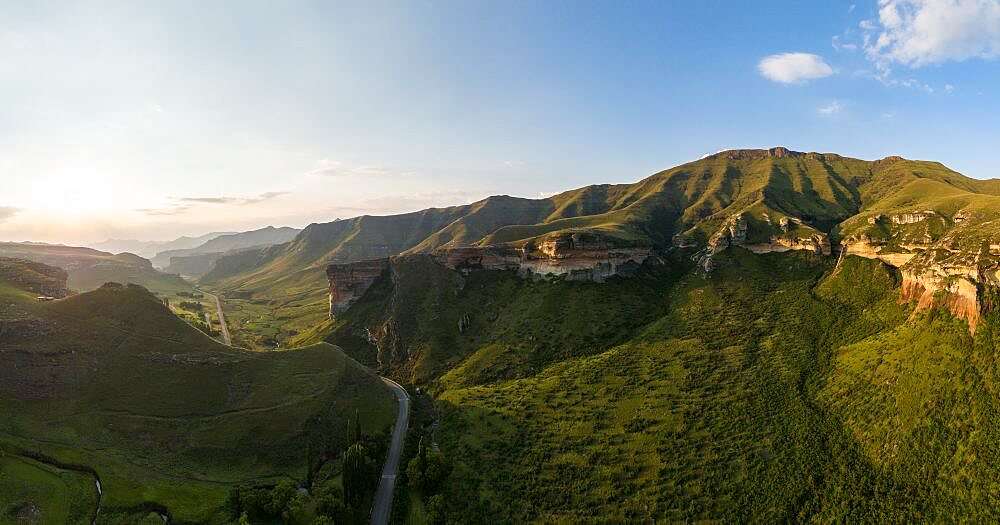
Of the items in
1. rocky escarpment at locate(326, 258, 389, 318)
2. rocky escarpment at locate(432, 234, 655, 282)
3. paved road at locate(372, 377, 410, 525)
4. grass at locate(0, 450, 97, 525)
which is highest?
rocky escarpment at locate(432, 234, 655, 282)

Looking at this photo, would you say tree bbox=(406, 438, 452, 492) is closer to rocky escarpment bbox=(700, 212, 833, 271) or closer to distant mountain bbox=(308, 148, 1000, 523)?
distant mountain bbox=(308, 148, 1000, 523)

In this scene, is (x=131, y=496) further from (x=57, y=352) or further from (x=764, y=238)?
(x=764, y=238)

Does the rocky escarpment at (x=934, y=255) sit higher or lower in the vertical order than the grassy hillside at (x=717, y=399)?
higher

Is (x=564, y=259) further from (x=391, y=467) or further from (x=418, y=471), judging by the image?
(x=418, y=471)

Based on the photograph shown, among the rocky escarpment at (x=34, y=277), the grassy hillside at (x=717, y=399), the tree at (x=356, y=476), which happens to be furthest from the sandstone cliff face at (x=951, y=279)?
the rocky escarpment at (x=34, y=277)

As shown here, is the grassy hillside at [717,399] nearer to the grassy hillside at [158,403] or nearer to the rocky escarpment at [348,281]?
the grassy hillside at [158,403]

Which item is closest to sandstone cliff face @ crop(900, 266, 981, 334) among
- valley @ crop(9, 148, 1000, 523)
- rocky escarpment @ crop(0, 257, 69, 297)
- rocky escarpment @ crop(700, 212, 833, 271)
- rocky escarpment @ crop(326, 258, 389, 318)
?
valley @ crop(9, 148, 1000, 523)
